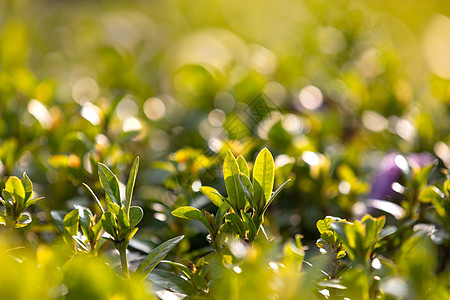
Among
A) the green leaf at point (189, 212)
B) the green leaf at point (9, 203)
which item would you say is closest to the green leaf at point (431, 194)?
the green leaf at point (189, 212)

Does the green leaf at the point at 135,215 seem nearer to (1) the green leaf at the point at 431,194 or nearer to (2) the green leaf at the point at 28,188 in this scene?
(2) the green leaf at the point at 28,188

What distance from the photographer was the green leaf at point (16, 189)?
858 millimetres

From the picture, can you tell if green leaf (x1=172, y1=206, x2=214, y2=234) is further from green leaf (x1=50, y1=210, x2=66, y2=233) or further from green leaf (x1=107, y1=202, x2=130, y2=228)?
green leaf (x1=50, y1=210, x2=66, y2=233)

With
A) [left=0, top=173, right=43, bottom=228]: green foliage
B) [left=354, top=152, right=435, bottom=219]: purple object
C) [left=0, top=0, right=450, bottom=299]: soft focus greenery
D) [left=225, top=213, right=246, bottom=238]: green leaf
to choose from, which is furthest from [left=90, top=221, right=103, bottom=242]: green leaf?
[left=354, top=152, right=435, bottom=219]: purple object

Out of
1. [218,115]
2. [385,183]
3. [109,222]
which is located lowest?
[218,115]

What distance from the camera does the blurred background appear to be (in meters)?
1.16

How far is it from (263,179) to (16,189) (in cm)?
A: 44

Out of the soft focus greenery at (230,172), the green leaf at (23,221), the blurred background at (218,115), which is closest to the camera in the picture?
the soft focus greenery at (230,172)

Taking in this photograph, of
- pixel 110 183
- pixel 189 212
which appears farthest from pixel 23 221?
pixel 189 212

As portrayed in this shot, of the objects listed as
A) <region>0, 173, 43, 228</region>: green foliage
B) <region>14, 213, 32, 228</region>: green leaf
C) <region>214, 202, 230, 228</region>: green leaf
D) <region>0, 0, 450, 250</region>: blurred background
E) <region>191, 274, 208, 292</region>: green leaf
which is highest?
<region>214, 202, 230, 228</region>: green leaf

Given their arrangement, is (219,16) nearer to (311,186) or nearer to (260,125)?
(260,125)

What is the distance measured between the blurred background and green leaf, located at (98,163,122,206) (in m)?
0.16

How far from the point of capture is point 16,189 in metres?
0.86

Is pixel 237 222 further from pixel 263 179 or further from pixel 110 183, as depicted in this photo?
pixel 110 183
